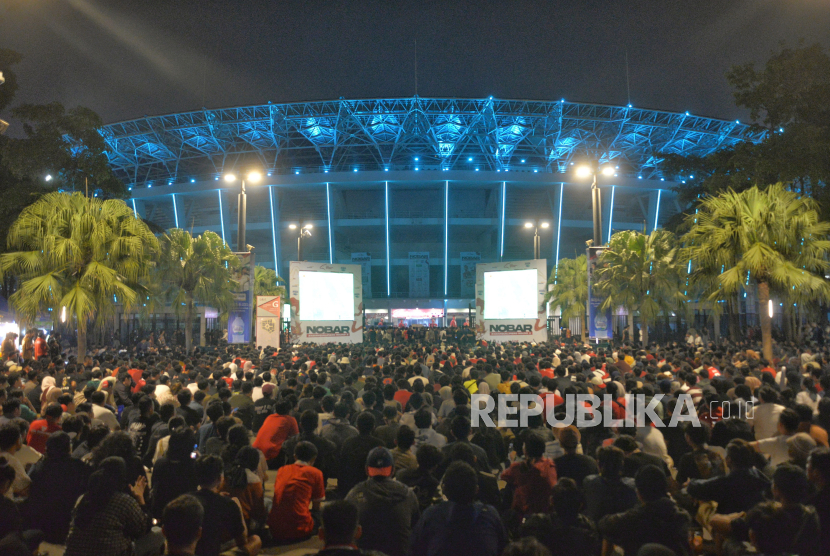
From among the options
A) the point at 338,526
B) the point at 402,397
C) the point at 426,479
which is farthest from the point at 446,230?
the point at 338,526

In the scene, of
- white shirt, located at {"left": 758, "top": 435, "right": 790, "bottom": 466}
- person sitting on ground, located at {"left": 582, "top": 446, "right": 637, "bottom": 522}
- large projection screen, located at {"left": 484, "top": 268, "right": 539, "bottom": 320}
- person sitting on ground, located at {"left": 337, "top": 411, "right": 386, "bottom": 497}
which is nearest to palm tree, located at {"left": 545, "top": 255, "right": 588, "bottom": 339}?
large projection screen, located at {"left": 484, "top": 268, "right": 539, "bottom": 320}

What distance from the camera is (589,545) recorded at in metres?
3.65

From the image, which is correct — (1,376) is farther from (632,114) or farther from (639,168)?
(639,168)

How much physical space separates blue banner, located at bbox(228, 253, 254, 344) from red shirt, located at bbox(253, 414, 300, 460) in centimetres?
1480

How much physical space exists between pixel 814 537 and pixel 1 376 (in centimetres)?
1254

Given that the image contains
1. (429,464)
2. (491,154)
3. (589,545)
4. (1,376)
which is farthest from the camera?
(491,154)

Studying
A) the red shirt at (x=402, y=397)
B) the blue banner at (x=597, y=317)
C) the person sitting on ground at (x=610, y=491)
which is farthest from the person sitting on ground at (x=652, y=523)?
the blue banner at (x=597, y=317)

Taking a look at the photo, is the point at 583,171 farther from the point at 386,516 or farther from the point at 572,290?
the point at 386,516

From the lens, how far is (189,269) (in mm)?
21672

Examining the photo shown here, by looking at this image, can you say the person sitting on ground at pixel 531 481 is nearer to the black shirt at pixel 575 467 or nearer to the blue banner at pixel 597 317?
the black shirt at pixel 575 467

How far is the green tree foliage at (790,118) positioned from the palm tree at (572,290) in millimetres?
12501

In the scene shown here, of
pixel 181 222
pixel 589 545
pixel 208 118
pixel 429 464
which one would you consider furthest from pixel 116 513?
pixel 181 222

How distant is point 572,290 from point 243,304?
19852mm

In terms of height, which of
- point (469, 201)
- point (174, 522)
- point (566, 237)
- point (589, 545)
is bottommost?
point (589, 545)
